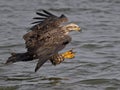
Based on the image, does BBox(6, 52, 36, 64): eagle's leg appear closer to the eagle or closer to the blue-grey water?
the eagle

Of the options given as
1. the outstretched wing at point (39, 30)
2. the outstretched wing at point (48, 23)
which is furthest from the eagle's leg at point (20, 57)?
the outstretched wing at point (48, 23)

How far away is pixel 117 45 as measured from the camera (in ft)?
43.8

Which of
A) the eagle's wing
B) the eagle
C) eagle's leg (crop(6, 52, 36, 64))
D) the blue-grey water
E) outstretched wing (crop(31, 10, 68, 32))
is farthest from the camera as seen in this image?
outstretched wing (crop(31, 10, 68, 32))

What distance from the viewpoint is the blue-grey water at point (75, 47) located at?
10445 millimetres

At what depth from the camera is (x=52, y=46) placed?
32.9 feet

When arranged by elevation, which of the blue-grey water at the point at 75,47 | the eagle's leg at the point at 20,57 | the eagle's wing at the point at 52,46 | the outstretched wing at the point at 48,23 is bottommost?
the blue-grey water at the point at 75,47

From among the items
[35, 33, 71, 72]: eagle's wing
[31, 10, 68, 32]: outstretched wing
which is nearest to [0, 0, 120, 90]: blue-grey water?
[35, 33, 71, 72]: eagle's wing

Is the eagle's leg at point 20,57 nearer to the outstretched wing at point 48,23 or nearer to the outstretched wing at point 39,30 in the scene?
the outstretched wing at point 39,30

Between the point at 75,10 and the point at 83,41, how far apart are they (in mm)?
3083

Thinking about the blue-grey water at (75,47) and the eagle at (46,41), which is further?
the blue-grey water at (75,47)

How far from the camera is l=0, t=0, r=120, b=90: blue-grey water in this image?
1045 centimetres

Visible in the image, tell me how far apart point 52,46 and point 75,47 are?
3.39 m

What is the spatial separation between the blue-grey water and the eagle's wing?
2.15 feet

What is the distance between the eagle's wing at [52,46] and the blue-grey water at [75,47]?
2.15 ft
